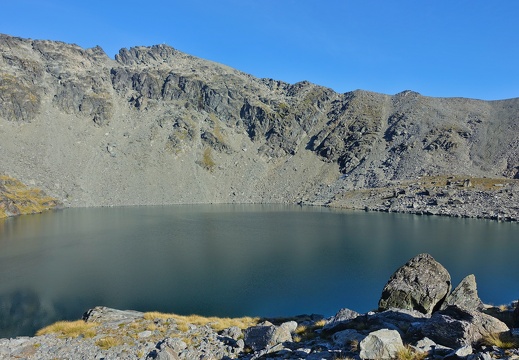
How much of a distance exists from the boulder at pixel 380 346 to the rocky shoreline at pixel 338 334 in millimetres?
Answer: 25

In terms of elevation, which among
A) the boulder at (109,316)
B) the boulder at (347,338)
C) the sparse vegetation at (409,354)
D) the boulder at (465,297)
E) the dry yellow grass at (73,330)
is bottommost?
the boulder at (109,316)

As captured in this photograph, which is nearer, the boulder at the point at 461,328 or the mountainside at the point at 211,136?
the boulder at the point at 461,328

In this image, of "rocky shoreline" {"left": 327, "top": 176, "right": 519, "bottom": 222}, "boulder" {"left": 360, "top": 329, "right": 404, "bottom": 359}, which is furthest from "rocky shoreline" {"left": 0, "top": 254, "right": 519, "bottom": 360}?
"rocky shoreline" {"left": 327, "top": 176, "right": 519, "bottom": 222}

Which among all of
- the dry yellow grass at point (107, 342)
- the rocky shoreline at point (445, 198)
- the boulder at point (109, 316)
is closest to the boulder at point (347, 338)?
the dry yellow grass at point (107, 342)

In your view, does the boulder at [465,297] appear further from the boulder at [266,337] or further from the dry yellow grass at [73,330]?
the dry yellow grass at [73,330]

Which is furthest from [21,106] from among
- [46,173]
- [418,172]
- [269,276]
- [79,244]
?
[418,172]

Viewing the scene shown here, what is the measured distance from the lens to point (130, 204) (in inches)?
5148

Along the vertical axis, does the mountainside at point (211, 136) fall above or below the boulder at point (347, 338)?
above

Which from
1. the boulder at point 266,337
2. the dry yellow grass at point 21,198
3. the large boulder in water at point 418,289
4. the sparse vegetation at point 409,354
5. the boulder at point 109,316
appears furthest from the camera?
the dry yellow grass at point 21,198

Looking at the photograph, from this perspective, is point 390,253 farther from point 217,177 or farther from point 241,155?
point 241,155

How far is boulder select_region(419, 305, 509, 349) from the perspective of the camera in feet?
31.9

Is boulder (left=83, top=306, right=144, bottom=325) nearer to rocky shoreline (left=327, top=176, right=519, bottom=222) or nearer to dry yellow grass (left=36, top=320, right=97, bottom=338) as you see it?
dry yellow grass (left=36, top=320, right=97, bottom=338)

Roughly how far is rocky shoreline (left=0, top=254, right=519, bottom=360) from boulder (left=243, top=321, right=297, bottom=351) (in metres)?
0.05

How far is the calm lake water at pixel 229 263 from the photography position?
32.2m
